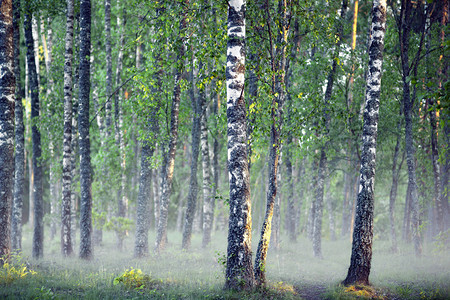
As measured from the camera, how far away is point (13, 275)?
9422mm

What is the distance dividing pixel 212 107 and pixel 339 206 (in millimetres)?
23139

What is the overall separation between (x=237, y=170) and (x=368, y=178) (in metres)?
3.83

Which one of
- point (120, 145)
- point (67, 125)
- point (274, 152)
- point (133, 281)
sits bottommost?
point (133, 281)

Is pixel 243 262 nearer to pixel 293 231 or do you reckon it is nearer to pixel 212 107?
pixel 293 231

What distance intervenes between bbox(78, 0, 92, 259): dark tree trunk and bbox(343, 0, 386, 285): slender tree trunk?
981 cm

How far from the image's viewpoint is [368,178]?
34.4 ft

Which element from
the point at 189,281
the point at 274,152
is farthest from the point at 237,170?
the point at 189,281

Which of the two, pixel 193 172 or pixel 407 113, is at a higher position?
pixel 407 113

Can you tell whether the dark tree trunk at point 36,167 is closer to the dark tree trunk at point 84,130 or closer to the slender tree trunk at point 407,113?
the dark tree trunk at point 84,130

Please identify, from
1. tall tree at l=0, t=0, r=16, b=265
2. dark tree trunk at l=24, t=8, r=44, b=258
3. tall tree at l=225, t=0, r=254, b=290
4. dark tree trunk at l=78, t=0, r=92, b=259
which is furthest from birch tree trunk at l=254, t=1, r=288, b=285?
dark tree trunk at l=24, t=8, r=44, b=258

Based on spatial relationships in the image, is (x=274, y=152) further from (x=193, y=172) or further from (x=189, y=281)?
(x=193, y=172)

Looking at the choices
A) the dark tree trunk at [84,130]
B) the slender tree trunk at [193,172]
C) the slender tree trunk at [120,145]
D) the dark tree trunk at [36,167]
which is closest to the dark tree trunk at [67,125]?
the dark tree trunk at [84,130]

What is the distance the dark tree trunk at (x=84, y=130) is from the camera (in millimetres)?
14898

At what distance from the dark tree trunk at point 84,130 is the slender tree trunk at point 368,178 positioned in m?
9.81
